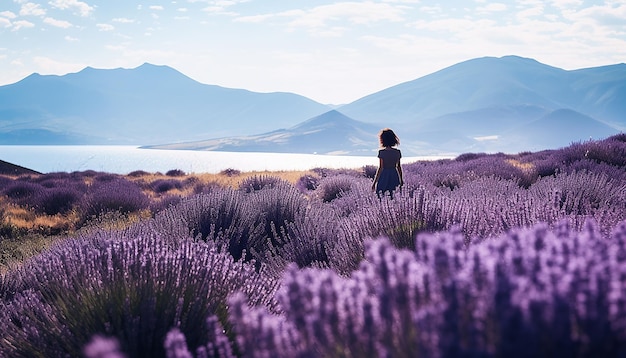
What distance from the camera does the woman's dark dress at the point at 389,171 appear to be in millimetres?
8828

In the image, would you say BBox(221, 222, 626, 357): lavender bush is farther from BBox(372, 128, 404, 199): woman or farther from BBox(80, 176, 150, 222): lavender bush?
BBox(80, 176, 150, 222): lavender bush

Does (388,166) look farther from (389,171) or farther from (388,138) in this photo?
(388,138)

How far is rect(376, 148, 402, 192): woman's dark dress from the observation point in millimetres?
8828

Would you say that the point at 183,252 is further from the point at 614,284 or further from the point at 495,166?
the point at 495,166

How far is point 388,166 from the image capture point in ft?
29.4

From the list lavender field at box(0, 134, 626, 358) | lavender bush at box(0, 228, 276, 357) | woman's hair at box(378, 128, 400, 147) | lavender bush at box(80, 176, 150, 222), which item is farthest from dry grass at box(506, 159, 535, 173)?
lavender bush at box(0, 228, 276, 357)

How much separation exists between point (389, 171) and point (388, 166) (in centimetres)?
9

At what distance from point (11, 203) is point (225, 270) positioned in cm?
1124

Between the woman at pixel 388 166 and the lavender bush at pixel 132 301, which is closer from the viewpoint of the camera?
the lavender bush at pixel 132 301

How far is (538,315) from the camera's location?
39.7 inches

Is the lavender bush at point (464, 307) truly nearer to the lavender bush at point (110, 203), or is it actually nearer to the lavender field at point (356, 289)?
the lavender field at point (356, 289)

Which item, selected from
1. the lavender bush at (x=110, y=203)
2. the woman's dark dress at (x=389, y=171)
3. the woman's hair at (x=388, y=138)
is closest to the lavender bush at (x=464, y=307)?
the woman's dark dress at (x=389, y=171)

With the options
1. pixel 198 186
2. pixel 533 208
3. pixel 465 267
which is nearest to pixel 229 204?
pixel 533 208

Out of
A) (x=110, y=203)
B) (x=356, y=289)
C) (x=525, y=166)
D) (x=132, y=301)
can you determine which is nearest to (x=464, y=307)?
(x=356, y=289)
